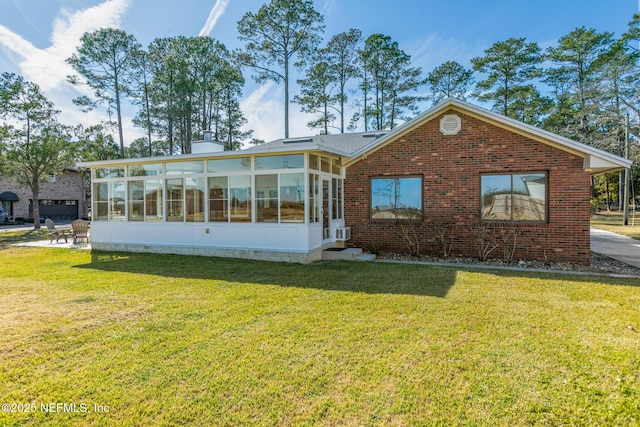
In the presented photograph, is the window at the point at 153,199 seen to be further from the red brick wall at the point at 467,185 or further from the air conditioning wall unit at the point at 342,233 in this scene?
the red brick wall at the point at 467,185

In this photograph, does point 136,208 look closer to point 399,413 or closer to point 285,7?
point 399,413

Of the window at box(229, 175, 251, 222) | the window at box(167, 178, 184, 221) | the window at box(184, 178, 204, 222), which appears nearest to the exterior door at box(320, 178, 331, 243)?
the window at box(229, 175, 251, 222)

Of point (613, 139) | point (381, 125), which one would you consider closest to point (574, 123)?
point (613, 139)

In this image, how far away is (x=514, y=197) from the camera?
8938mm

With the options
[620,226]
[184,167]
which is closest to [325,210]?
[184,167]

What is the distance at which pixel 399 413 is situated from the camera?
8.61 feet

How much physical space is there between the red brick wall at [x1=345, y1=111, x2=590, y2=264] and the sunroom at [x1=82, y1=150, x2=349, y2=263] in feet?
3.05

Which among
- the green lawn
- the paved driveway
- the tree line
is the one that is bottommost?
the green lawn

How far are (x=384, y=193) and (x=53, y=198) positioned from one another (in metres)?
34.2

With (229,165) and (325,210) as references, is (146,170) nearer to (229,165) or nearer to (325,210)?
(229,165)

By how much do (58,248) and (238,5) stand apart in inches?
636

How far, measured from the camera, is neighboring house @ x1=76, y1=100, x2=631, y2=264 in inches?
337

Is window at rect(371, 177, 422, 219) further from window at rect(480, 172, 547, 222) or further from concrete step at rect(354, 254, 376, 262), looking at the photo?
window at rect(480, 172, 547, 222)

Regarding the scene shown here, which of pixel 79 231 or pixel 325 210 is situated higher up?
pixel 325 210
